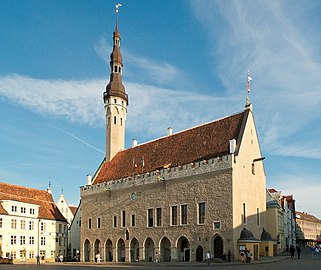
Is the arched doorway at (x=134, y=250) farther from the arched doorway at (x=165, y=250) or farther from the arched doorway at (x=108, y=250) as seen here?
the arched doorway at (x=165, y=250)

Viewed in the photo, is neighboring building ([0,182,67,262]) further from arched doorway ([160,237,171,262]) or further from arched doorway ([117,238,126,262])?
arched doorway ([160,237,171,262])

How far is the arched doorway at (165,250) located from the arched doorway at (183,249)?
1.64m

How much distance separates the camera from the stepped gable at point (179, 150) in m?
38.9

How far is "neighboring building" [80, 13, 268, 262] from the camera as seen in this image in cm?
3569

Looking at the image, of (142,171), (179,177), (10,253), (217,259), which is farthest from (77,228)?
(217,259)

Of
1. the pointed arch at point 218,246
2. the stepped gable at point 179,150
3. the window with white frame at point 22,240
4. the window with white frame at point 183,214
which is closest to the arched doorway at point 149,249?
the window with white frame at point 183,214

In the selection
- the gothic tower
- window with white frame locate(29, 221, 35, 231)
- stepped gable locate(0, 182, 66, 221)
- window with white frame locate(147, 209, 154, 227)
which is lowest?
window with white frame locate(29, 221, 35, 231)

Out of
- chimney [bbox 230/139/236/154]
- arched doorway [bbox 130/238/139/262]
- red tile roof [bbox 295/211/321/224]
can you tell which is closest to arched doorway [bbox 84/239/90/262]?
arched doorway [bbox 130/238/139/262]

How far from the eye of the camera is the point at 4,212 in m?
47.3

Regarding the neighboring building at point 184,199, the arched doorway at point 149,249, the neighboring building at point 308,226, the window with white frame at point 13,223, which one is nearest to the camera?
the neighboring building at point 184,199

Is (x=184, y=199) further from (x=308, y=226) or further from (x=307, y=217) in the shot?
(x=307, y=217)

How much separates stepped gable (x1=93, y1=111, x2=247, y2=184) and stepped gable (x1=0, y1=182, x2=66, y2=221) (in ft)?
27.8

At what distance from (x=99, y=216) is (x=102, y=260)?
502cm

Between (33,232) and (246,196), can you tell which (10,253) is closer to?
(33,232)
